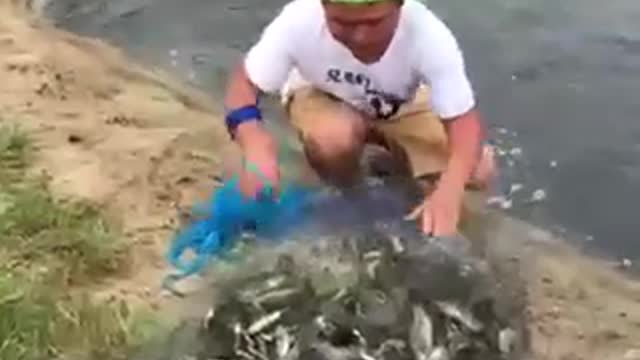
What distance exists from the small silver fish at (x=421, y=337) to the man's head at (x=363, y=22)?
1.10 metres

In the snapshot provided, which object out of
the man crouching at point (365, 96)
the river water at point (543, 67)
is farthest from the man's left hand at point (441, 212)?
the river water at point (543, 67)

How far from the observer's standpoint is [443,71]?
4.78 metres

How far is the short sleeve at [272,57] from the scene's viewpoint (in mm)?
4902

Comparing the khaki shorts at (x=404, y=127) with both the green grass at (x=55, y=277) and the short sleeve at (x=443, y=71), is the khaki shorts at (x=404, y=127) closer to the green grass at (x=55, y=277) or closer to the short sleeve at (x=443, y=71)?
the short sleeve at (x=443, y=71)

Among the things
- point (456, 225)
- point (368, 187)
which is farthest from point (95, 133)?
point (456, 225)

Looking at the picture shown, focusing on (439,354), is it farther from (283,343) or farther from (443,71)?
(443,71)

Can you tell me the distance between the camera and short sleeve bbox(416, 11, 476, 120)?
15.6ft

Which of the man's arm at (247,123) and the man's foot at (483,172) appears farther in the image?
the man's foot at (483,172)

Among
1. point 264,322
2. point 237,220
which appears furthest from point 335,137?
point 264,322

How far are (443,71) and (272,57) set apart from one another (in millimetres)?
503

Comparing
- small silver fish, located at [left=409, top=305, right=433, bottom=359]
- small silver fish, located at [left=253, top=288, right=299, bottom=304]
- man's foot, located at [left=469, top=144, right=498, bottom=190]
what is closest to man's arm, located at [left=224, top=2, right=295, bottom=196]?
man's foot, located at [left=469, top=144, right=498, bottom=190]

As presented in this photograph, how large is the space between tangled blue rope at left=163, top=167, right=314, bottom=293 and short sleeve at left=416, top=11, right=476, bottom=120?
0.45 meters

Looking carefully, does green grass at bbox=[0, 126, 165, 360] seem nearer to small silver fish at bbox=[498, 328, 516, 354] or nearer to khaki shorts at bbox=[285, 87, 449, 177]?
khaki shorts at bbox=[285, 87, 449, 177]

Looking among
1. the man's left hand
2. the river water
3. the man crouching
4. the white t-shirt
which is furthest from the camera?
the river water
